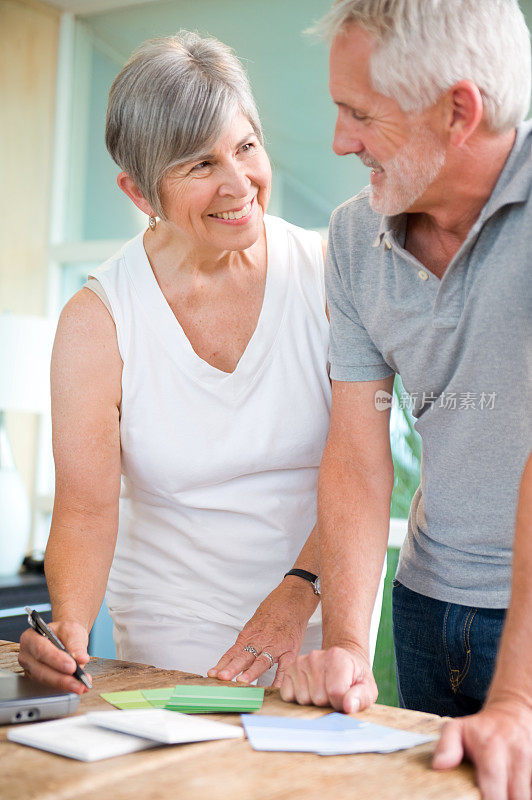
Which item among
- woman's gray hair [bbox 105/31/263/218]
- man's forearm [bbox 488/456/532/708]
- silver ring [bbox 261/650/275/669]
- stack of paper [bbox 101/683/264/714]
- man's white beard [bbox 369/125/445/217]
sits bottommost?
silver ring [bbox 261/650/275/669]

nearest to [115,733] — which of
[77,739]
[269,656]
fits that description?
[77,739]

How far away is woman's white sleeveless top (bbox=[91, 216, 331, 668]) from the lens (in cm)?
161

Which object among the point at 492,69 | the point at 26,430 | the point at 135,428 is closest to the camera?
the point at 492,69

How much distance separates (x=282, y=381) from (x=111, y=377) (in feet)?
1.01

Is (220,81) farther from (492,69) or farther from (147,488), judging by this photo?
(147,488)

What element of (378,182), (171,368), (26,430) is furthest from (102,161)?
(378,182)

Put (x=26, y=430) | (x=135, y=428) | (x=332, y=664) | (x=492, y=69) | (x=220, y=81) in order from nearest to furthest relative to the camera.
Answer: (x=332, y=664), (x=492, y=69), (x=220, y=81), (x=135, y=428), (x=26, y=430)

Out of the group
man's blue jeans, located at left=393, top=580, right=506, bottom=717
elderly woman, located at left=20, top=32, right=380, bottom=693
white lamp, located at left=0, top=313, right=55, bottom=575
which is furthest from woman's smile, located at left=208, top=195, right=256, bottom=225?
white lamp, located at left=0, top=313, right=55, bottom=575

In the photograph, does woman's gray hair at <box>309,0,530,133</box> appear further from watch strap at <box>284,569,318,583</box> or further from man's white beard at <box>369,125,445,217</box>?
watch strap at <box>284,569,318,583</box>

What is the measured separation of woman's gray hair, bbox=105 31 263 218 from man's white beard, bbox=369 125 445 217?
376 millimetres

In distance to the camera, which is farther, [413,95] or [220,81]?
[220,81]

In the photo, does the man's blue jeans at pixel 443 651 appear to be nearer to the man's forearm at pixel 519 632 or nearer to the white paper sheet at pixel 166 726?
the man's forearm at pixel 519 632

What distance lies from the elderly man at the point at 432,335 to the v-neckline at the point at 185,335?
200 millimetres

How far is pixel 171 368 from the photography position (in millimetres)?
1646
